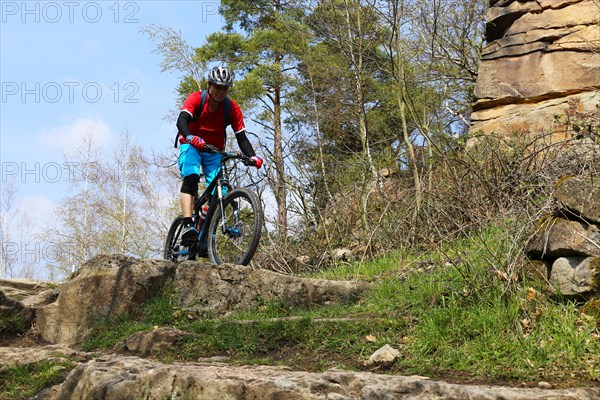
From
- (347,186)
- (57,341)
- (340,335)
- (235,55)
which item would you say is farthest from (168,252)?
(235,55)

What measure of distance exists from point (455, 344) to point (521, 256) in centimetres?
95

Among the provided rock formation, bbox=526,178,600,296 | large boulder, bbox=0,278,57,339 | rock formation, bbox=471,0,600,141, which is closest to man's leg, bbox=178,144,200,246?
large boulder, bbox=0,278,57,339

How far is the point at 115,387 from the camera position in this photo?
12.9 feet

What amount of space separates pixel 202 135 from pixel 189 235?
1078mm

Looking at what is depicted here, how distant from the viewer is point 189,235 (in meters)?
7.23

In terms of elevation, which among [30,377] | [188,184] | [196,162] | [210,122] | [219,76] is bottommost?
[30,377]

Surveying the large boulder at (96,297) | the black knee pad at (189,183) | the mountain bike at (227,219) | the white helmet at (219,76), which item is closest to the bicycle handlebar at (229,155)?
the mountain bike at (227,219)

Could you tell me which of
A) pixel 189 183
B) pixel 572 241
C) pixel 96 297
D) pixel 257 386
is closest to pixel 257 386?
pixel 257 386

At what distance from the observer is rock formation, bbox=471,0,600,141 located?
35.0 feet

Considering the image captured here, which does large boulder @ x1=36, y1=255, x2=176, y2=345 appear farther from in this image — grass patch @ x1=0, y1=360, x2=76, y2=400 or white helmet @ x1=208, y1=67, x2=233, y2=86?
white helmet @ x1=208, y1=67, x2=233, y2=86

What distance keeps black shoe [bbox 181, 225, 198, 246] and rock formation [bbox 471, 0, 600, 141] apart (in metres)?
5.52

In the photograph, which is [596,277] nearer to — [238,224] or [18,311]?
[238,224]

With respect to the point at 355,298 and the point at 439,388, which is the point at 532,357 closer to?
the point at 439,388

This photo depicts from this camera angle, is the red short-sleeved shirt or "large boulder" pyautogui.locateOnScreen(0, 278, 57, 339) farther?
the red short-sleeved shirt
